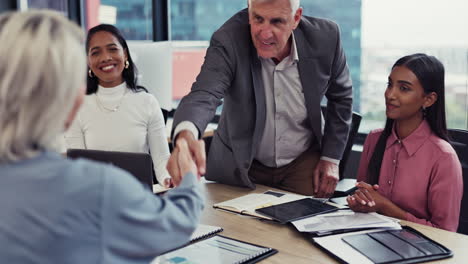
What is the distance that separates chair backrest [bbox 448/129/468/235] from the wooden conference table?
1.69ft

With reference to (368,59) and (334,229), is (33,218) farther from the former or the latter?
(368,59)

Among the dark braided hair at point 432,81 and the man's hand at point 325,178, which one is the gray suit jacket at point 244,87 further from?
the dark braided hair at point 432,81

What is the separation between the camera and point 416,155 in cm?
197

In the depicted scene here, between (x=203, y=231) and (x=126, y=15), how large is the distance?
4.13 meters

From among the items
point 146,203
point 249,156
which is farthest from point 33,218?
point 249,156

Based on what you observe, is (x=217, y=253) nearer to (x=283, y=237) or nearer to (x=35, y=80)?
(x=283, y=237)

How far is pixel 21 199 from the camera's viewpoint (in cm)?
78

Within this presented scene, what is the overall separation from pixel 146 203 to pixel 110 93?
5.80 feet

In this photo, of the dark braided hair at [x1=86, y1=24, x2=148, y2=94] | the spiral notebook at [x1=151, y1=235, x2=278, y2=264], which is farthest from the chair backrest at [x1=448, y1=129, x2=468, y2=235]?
the dark braided hair at [x1=86, y1=24, x2=148, y2=94]

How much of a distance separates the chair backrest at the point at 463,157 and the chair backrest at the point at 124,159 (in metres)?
1.27

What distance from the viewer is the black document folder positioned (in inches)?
52.3

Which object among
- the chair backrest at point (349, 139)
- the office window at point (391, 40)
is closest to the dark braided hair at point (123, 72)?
the chair backrest at point (349, 139)

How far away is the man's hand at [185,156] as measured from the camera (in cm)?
130

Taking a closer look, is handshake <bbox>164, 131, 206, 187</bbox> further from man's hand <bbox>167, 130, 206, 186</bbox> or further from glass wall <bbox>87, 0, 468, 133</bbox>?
glass wall <bbox>87, 0, 468, 133</bbox>
